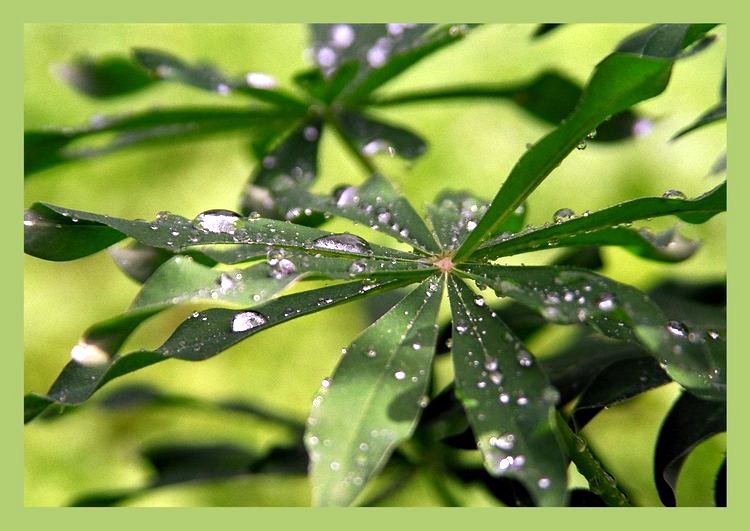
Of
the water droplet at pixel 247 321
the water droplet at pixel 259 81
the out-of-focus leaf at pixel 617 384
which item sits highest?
the water droplet at pixel 259 81

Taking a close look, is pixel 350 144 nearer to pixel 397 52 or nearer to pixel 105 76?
pixel 397 52

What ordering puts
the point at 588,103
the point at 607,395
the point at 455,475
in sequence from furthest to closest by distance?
the point at 455,475 → the point at 607,395 → the point at 588,103

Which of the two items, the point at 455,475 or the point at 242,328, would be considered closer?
the point at 242,328

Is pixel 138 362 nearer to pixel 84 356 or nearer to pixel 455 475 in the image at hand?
pixel 84 356

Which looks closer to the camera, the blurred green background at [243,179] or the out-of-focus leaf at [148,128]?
the out-of-focus leaf at [148,128]

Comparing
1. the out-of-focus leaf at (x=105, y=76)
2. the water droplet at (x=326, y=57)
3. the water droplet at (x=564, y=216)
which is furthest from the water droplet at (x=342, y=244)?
the out-of-focus leaf at (x=105, y=76)

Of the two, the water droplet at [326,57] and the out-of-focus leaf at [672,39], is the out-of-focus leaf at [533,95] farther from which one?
the out-of-focus leaf at [672,39]

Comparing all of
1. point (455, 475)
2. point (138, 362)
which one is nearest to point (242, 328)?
point (138, 362)
